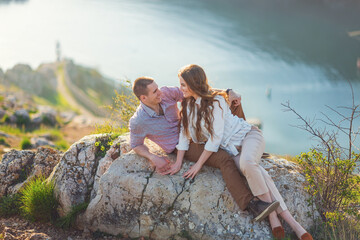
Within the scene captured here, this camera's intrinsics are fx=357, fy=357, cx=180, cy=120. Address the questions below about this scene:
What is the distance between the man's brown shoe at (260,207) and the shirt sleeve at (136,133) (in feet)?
5.13

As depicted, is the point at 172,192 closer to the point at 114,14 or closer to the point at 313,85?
the point at 313,85

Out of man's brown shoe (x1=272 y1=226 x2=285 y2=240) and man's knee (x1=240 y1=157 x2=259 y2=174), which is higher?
man's knee (x1=240 y1=157 x2=259 y2=174)

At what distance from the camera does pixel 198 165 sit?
4.33 meters

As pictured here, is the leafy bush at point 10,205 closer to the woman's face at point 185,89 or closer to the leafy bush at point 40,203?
the leafy bush at point 40,203

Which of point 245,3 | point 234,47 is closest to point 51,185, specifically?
point 234,47

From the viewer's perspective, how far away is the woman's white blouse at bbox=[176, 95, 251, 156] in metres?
4.21

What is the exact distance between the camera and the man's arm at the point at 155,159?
448 centimetres

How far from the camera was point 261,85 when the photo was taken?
4816 centimetres

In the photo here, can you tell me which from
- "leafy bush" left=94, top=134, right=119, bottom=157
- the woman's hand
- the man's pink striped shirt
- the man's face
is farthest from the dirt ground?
the man's face

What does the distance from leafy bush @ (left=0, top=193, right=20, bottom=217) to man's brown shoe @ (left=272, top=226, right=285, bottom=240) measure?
3763 mm

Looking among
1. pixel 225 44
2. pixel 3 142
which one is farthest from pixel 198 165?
pixel 225 44

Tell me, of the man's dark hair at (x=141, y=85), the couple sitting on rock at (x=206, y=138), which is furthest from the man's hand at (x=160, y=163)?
the man's dark hair at (x=141, y=85)

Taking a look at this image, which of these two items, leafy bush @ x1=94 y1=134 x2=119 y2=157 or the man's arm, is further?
leafy bush @ x1=94 y1=134 x2=119 y2=157

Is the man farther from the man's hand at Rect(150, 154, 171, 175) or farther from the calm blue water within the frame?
the calm blue water
